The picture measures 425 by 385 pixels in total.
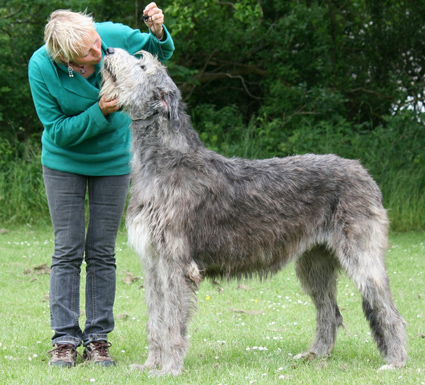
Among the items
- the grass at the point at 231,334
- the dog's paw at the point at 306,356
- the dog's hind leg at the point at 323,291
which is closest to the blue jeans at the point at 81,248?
the grass at the point at 231,334

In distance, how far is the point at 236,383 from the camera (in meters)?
4.21

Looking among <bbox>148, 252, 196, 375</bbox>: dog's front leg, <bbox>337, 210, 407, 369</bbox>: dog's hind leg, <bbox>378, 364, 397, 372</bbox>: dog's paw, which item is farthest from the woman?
<bbox>378, 364, 397, 372</bbox>: dog's paw

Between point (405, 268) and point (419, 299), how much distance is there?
168 cm

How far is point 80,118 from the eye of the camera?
448cm

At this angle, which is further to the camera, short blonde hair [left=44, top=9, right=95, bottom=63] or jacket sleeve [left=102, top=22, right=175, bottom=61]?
jacket sleeve [left=102, top=22, right=175, bottom=61]

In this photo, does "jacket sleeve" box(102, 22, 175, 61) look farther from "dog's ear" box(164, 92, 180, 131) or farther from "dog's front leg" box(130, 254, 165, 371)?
"dog's front leg" box(130, 254, 165, 371)

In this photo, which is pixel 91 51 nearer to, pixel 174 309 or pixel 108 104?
pixel 108 104

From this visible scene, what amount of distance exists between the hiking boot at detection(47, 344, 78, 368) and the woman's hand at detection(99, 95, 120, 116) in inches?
72.0

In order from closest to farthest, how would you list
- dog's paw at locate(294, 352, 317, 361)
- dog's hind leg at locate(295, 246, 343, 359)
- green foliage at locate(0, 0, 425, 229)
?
dog's paw at locate(294, 352, 317, 361) < dog's hind leg at locate(295, 246, 343, 359) < green foliage at locate(0, 0, 425, 229)

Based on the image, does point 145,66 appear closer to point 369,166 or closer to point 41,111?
point 41,111

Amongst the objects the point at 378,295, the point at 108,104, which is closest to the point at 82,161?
the point at 108,104

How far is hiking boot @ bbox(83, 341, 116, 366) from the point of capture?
4.79 m

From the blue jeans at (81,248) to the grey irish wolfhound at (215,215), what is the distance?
1.14 feet

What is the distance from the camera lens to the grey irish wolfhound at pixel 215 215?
4453 millimetres
